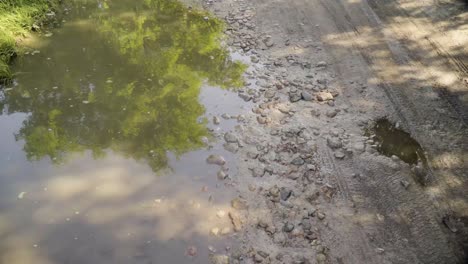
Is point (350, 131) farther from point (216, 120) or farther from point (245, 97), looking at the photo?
point (216, 120)

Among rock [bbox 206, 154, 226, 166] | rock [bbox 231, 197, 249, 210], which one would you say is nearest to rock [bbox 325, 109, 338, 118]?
rock [bbox 206, 154, 226, 166]

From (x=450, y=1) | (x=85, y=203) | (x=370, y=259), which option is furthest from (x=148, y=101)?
(x=450, y=1)

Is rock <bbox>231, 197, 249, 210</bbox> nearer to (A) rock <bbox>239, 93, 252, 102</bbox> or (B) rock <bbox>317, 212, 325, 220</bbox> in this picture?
(B) rock <bbox>317, 212, 325, 220</bbox>

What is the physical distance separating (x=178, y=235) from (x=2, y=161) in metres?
2.54

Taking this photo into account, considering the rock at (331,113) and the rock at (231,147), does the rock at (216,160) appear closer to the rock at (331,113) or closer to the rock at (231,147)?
the rock at (231,147)

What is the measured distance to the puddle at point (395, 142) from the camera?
440cm

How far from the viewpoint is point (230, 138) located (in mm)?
4801

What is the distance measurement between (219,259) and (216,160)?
130 centimetres

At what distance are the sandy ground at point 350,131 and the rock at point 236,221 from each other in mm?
32

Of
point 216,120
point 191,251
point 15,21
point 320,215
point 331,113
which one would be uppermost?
point 15,21

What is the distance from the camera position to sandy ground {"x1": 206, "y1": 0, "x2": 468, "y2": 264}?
12.0ft

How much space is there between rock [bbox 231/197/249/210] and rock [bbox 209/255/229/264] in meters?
0.59

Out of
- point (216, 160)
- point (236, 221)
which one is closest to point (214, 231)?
point (236, 221)

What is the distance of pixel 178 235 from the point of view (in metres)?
3.79
